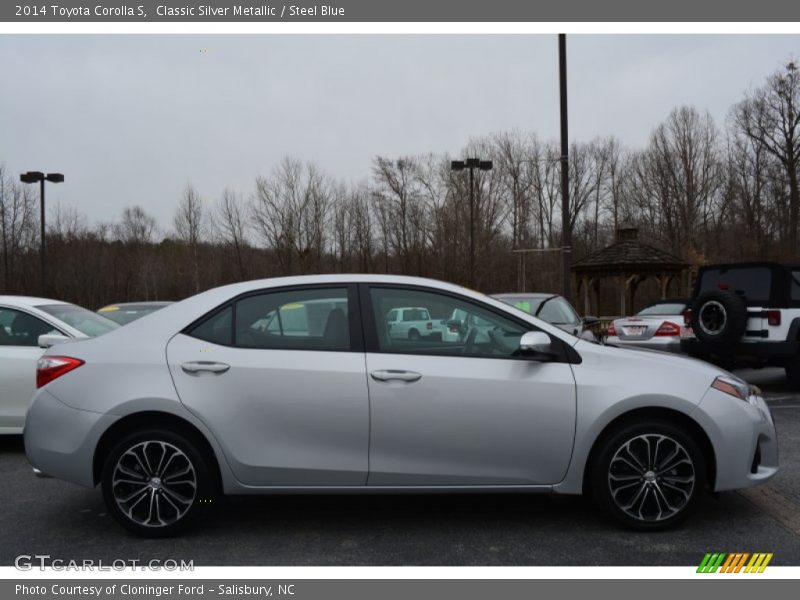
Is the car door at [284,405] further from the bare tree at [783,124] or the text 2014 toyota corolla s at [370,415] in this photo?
the bare tree at [783,124]

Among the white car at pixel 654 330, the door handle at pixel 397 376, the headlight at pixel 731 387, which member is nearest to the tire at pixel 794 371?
the white car at pixel 654 330

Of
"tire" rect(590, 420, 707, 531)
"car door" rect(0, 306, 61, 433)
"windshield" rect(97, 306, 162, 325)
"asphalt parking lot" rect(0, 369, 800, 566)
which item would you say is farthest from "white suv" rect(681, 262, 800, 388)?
"windshield" rect(97, 306, 162, 325)

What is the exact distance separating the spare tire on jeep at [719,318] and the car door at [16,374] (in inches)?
322

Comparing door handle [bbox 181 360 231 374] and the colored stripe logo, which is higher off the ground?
door handle [bbox 181 360 231 374]

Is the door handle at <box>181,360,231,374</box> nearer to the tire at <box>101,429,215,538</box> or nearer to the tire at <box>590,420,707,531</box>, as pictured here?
the tire at <box>101,429,215,538</box>

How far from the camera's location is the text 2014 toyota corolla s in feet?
13.9

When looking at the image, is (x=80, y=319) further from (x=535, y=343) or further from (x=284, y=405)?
(x=535, y=343)

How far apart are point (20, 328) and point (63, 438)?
11.0ft

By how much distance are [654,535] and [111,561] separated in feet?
10.4

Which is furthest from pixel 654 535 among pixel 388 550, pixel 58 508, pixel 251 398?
pixel 58 508

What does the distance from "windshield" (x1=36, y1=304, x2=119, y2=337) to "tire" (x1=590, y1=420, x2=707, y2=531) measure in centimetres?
548

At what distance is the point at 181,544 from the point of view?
4250 mm

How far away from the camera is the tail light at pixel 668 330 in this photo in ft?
40.3

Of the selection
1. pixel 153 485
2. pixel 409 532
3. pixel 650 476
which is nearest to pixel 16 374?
pixel 153 485
